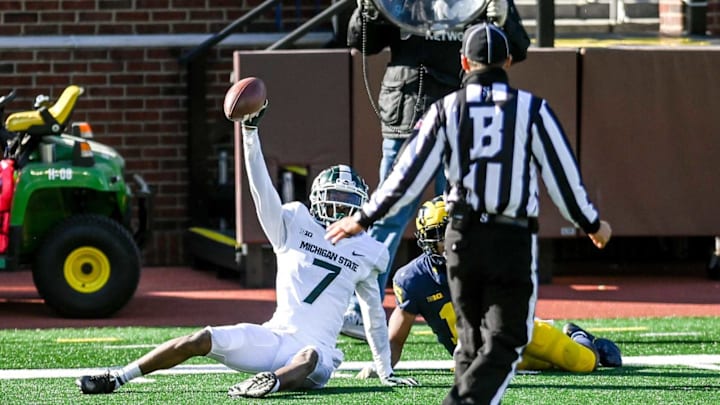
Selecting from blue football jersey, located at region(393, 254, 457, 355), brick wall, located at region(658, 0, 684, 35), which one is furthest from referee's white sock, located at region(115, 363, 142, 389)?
brick wall, located at region(658, 0, 684, 35)

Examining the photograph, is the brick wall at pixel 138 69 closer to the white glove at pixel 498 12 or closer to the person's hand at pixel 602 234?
the white glove at pixel 498 12

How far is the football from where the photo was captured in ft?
20.5

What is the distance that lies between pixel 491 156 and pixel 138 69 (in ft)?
24.2

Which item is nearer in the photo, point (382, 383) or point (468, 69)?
point (468, 69)

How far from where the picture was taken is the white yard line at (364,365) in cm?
728

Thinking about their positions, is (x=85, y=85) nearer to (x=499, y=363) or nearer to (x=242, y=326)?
(x=242, y=326)

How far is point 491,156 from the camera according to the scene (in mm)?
5148

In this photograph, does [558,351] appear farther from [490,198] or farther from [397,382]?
[490,198]

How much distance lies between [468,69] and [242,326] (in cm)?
175

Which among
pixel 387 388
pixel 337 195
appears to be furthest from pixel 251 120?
pixel 387 388

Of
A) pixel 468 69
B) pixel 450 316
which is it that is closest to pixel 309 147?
pixel 450 316

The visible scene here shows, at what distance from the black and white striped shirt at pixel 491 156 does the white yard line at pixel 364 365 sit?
2.23 m

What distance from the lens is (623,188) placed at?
10922mm

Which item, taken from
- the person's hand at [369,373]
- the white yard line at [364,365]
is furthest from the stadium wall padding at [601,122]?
the person's hand at [369,373]
